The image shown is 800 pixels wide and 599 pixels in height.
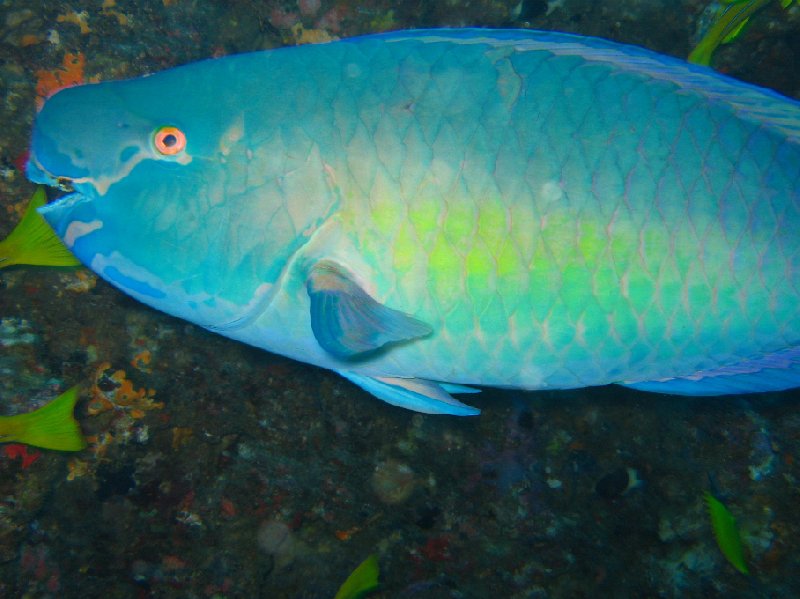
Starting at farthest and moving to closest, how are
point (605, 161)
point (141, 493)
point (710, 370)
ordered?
point (141, 493) → point (710, 370) → point (605, 161)

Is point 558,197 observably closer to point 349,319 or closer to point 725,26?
point 349,319

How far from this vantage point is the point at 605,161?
63.2 inches

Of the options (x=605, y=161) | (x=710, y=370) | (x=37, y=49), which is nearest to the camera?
(x=605, y=161)

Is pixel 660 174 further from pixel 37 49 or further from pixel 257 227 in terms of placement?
pixel 37 49

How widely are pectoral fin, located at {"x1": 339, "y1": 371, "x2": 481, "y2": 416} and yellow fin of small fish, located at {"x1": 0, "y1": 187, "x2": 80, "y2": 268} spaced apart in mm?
1785

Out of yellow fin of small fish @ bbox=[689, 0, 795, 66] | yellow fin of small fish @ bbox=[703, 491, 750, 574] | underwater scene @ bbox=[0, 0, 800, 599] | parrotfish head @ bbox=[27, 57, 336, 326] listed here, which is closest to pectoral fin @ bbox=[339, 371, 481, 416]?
underwater scene @ bbox=[0, 0, 800, 599]

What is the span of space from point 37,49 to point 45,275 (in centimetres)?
142

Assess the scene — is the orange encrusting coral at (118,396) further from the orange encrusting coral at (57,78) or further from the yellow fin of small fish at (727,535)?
the yellow fin of small fish at (727,535)

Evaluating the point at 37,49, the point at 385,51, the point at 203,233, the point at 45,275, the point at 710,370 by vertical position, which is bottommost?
the point at 45,275

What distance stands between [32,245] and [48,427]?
3.20ft

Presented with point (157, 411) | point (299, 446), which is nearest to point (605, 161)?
point (299, 446)

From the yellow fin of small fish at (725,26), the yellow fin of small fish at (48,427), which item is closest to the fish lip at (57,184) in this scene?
the yellow fin of small fish at (48,427)

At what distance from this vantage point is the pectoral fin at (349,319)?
4.99ft

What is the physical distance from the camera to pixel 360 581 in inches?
103
